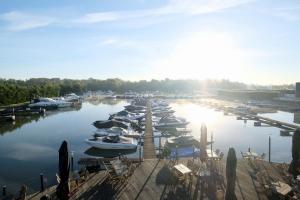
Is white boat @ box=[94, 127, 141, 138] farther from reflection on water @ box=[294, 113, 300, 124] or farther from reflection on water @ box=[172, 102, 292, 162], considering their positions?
reflection on water @ box=[294, 113, 300, 124]

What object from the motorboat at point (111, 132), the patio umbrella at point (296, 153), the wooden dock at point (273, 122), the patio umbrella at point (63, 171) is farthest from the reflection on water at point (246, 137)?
the patio umbrella at point (63, 171)

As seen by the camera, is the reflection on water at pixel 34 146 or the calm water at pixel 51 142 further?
the calm water at pixel 51 142

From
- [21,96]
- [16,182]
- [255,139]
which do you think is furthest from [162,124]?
[21,96]

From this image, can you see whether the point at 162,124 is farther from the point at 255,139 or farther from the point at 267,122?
the point at 267,122

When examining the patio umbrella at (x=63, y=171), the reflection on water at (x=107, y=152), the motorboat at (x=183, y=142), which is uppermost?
A: the patio umbrella at (x=63, y=171)

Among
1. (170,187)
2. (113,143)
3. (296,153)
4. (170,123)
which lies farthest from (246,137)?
(296,153)

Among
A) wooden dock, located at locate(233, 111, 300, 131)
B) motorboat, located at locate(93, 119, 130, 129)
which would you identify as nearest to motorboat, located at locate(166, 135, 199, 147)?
motorboat, located at locate(93, 119, 130, 129)

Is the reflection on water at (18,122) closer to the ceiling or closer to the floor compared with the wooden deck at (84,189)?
closer to the floor

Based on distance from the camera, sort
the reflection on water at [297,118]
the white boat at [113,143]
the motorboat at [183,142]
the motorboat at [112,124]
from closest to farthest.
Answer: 1. the motorboat at [183,142]
2. the white boat at [113,143]
3. the motorboat at [112,124]
4. the reflection on water at [297,118]

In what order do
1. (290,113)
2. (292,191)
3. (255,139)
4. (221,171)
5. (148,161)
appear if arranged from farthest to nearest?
1. (290,113)
2. (255,139)
3. (148,161)
4. (221,171)
5. (292,191)

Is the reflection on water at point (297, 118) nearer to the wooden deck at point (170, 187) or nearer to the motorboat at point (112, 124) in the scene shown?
the motorboat at point (112, 124)

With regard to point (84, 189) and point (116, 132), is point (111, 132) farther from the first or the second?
point (84, 189)

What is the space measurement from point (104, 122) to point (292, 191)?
42237 mm

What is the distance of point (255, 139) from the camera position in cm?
5531
